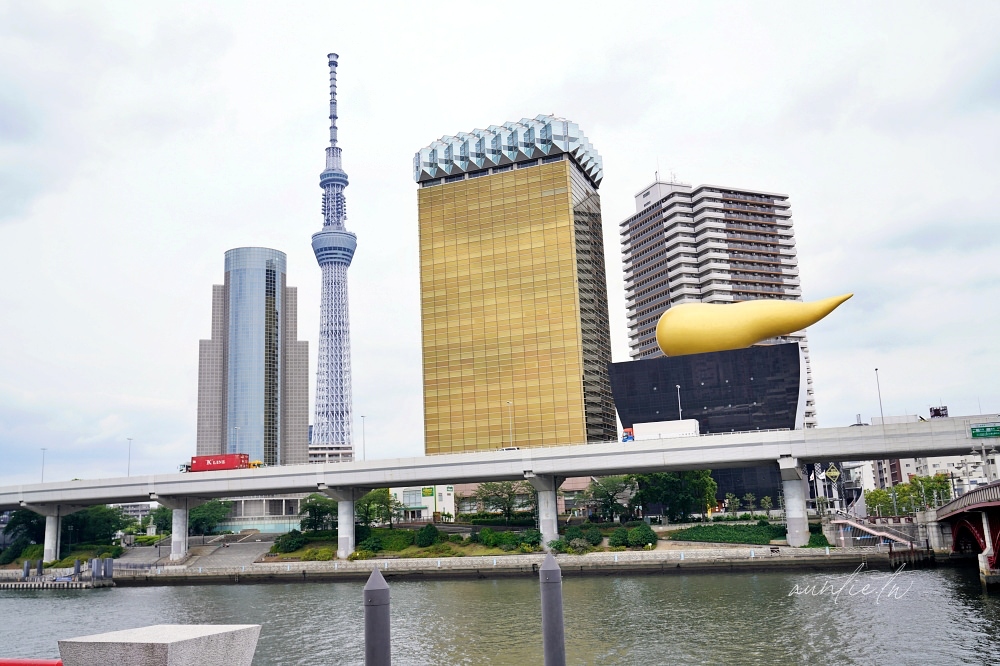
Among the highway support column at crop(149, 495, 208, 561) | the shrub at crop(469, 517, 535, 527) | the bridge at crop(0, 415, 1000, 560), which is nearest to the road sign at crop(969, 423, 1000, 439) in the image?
the bridge at crop(0, 415, 1000, 560)

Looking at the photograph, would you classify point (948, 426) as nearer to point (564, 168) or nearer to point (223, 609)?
point (223, 609)

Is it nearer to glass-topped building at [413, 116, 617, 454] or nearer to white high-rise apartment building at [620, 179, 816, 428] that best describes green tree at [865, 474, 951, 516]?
white high-rise apartment building at [620, 179, 816, 428]

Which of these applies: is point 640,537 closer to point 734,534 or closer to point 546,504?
point 734,534

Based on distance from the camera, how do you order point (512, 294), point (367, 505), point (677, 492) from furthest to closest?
point (512, 294)
point (367, 505)
point (677, 492)

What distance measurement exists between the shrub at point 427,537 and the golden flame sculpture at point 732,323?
1501 inches

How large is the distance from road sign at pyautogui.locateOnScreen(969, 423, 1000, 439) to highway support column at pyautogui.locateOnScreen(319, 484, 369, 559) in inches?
2508

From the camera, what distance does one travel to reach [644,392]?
106 m

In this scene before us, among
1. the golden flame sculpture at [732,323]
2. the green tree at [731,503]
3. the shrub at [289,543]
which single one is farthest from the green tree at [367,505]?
the green tree at [731,503]

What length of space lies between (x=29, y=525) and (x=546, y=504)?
80.0 meters

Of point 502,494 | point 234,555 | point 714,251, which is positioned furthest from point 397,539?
point 714,251

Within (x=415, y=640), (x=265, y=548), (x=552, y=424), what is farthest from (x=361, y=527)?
(x=415, y=640)

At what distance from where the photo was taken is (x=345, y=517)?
93.9 meters

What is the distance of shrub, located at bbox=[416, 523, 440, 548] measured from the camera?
89.6 m

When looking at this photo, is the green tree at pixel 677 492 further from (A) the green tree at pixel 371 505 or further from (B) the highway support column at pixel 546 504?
(A) the green tree at pixel 371 505
